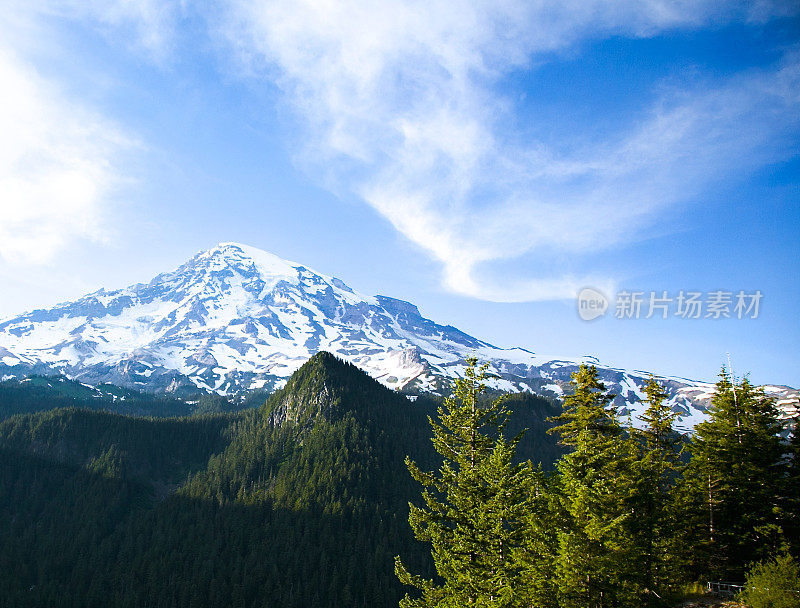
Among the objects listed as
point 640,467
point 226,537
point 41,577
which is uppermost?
point 640,467

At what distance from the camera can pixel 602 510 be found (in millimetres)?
22656

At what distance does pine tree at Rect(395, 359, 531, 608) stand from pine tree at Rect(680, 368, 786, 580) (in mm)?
13580

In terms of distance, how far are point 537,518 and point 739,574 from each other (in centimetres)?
1844

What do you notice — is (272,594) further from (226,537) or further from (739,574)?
(739,574)

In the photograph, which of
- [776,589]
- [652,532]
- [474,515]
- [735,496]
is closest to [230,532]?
[474,515]

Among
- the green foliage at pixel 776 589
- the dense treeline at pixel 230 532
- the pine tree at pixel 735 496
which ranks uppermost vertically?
the pine tree at pixel 735 496

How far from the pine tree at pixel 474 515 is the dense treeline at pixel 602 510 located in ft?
0.25

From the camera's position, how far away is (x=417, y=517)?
26.6 m

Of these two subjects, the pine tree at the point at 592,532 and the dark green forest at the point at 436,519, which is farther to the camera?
the dark green forest at the point at 436,519

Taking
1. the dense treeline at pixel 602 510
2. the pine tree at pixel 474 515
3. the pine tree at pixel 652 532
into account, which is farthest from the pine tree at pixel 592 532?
the pine tree at pixel 474 515

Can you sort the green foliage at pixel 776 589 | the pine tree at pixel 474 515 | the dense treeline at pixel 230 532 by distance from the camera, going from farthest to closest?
the dense treeline at pixel 230 532, the pine tree at pixel 474 515, the green foliage at pixel 776 589

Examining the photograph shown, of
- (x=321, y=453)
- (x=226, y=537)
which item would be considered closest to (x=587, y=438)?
(x=226, y=537)

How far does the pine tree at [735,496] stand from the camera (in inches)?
1220

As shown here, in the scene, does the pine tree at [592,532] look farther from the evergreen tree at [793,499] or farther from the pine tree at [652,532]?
the evergreen tree at [793,499]
